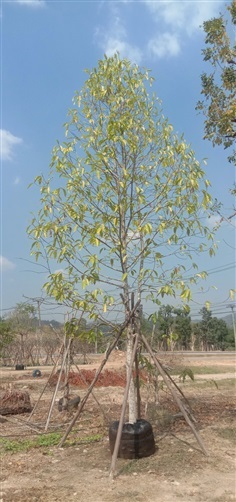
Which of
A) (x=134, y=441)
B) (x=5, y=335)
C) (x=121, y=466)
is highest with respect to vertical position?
(x=5, y=335)

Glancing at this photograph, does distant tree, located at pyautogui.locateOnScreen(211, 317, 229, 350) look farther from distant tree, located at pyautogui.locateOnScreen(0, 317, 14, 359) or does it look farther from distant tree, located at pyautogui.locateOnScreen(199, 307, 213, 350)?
distant tree, located at pyautogui.locateOnScreen(0, 317, 14, 359)

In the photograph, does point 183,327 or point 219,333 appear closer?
point 183,327

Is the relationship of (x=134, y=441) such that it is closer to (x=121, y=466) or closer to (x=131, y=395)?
(x=121, y=466)

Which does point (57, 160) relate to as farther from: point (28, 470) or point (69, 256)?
point (28, 470)

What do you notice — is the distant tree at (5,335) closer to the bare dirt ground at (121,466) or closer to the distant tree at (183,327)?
the bare dirt ground at (121,466)

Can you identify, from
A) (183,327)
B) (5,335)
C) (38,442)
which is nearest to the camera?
(38,442)

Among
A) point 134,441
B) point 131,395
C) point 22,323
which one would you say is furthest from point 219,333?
point 134,441

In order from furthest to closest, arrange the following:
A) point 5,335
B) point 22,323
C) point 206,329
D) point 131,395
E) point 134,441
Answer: point 206,329, point 22,323, point 5,335, point 131,395, point 134,441

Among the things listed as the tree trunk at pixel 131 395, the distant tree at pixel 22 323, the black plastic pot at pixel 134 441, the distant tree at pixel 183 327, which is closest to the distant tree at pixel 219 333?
the distant tree at pixel 183 327

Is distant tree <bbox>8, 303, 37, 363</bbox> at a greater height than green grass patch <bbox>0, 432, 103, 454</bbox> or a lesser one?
greater

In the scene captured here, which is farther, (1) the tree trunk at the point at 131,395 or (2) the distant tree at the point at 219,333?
(2) the distant tree at the point at 219,333

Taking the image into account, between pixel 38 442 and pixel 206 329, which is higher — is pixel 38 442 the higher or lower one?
the lower one

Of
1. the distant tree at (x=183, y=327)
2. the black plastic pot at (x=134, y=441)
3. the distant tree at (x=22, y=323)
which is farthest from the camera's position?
the distant tree at (x=183, y=327)

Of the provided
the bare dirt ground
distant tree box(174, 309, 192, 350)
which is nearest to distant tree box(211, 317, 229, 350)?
distant tree box(174, 309, 192, 350)
